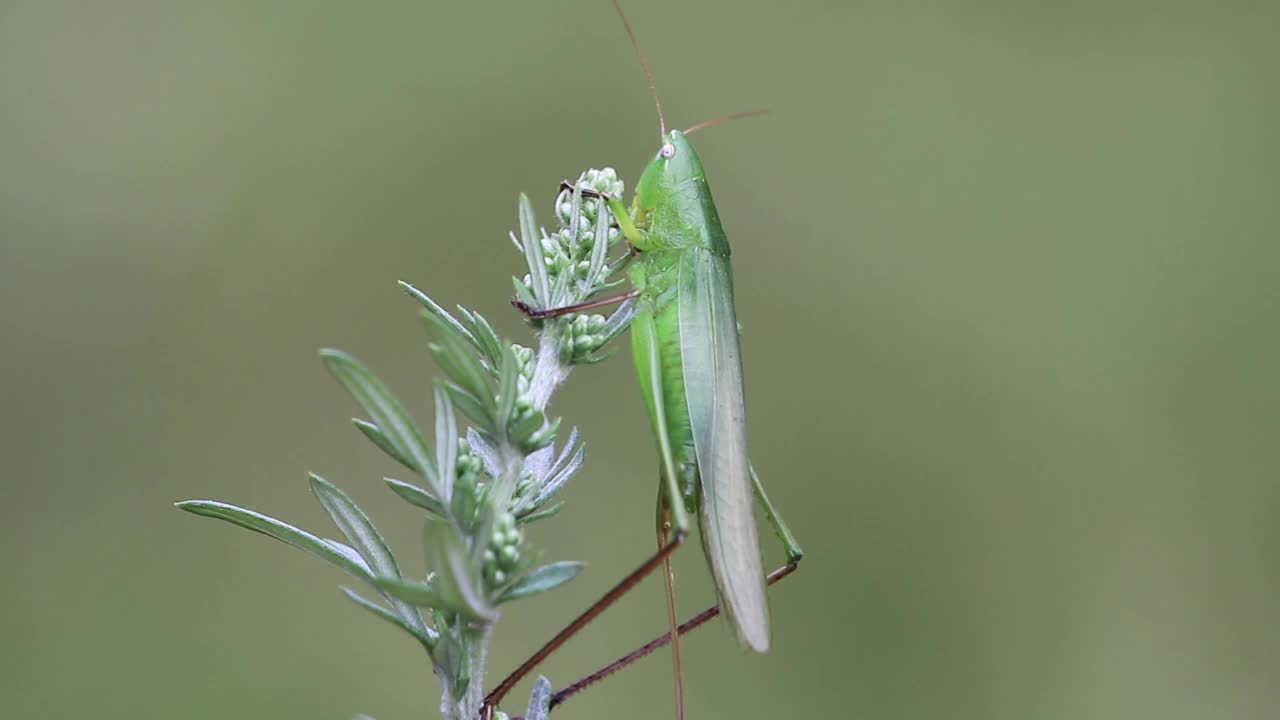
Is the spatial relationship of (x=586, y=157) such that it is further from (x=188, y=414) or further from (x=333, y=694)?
(x=333, y=694)

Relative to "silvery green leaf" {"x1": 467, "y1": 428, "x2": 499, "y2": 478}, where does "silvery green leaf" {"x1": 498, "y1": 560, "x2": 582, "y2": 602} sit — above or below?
below

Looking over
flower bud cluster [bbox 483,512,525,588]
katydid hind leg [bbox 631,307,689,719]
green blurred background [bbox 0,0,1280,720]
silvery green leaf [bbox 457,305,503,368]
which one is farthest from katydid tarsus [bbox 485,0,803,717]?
green blurred background [bbox 0,0,1280,720]

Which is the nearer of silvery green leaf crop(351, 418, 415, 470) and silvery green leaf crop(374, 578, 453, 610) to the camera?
silvery green leaf crop(374, 578, 453, 610)

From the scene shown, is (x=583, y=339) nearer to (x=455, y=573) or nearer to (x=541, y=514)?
(x=541, y=514)

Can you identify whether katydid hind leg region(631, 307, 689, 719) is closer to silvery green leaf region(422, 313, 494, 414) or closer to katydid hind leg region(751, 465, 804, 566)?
katydid hind leg region(751, 465, 804, 566)

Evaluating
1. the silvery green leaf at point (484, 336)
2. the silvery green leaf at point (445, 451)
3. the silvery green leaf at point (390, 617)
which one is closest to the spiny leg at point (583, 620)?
the silvery green leaf at point (390, 617)

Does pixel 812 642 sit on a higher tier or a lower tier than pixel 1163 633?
higher

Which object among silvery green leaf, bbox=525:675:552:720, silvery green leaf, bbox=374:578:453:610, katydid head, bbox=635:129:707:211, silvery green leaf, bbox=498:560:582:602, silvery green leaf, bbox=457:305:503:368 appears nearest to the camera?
silvery green leaf, bbox=374:578:453:610

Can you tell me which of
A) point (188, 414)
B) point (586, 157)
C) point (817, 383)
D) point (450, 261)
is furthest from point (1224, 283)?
point (188, 414)
